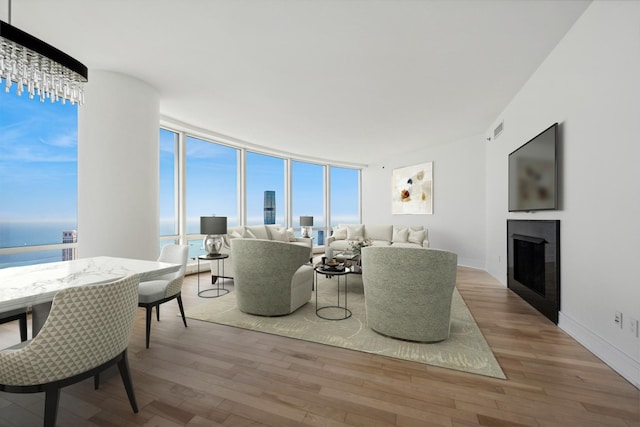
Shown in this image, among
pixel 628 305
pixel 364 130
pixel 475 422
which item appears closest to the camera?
pixel 475 422

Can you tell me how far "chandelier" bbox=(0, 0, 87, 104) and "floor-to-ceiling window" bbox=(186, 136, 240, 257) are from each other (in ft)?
12.9

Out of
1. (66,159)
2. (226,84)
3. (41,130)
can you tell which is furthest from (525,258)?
(41,130)

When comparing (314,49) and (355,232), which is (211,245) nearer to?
(314,49)

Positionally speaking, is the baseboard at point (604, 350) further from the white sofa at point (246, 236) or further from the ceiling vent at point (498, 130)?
the ceiling vent at point (498, 130)

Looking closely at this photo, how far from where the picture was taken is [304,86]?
3719mm

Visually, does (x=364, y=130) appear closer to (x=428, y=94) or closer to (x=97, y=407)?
(x=428, y=94)

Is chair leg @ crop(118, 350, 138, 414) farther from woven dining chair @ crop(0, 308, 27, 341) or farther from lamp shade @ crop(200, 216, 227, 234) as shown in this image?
lamp shade @ crop(200, 216, 227, 234)

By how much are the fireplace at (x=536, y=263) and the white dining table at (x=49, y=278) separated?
12.1 feet

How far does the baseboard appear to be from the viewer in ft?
6.29


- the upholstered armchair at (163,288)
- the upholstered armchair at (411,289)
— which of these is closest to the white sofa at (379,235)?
the upholstered armchair at (411,289)

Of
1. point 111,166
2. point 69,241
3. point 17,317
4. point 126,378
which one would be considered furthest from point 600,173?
point 69,241

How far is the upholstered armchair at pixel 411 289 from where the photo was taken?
2338 millimetres

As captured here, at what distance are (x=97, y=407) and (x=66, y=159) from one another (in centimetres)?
370

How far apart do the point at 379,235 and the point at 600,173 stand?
17.2 ft
